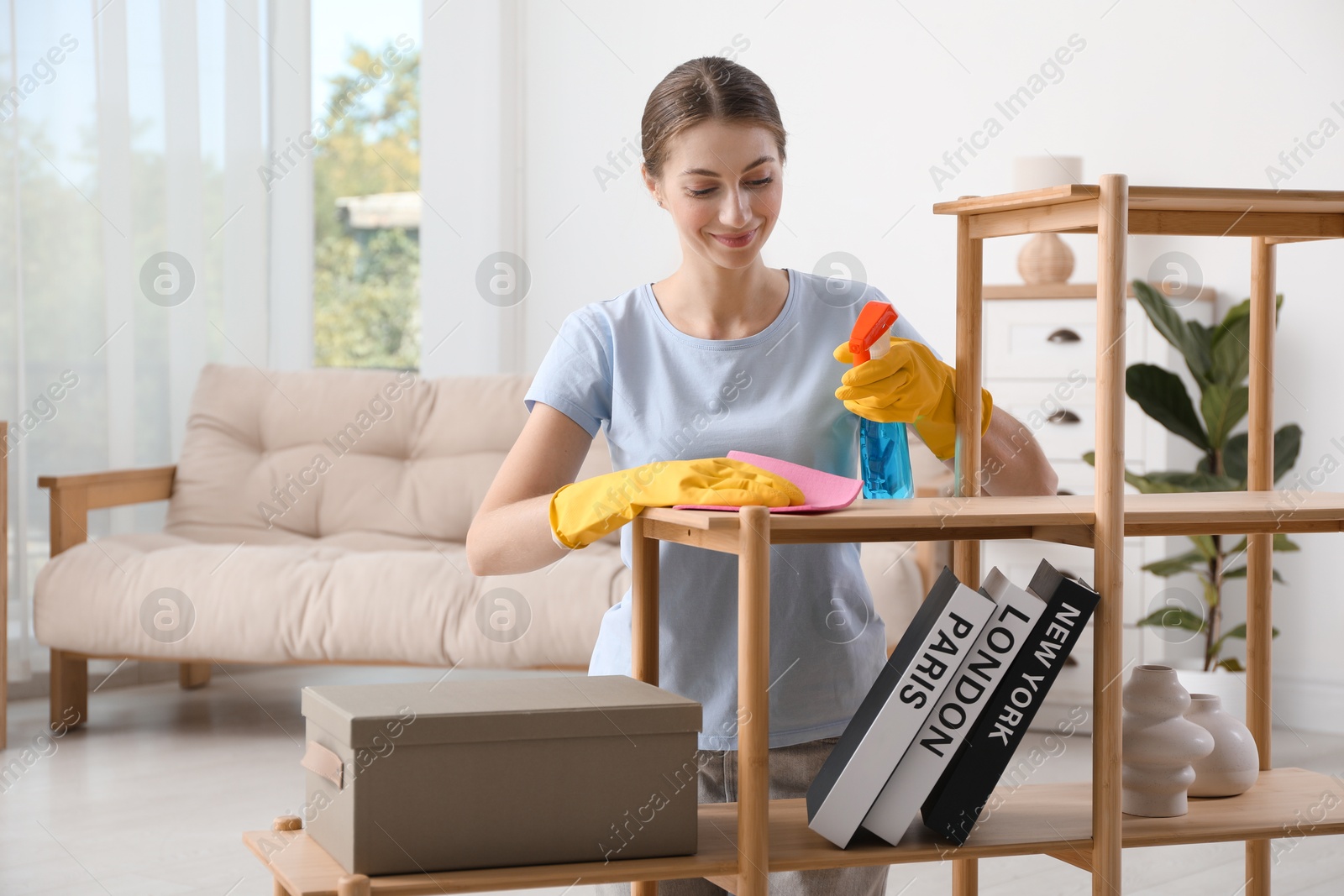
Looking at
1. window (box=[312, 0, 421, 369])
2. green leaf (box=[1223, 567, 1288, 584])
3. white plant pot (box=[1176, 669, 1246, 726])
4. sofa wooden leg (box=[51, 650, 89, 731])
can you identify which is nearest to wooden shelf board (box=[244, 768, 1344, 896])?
white plant pot (box=[1176, 669, 1246, 726])

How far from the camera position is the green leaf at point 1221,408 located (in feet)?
10.2

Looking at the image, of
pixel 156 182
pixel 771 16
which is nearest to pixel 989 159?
pixel 771 16

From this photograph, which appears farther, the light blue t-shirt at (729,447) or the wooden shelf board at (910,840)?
the light blue t-shirt at (729,447)

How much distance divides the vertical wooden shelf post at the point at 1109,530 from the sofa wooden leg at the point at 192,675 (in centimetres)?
323

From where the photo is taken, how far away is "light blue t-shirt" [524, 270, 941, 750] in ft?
4.03

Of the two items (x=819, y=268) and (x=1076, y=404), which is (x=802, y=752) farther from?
(x=819, y=268)

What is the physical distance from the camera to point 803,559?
1251mm

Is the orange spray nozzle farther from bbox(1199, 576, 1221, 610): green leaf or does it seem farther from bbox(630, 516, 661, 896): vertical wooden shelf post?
bbox(1199, 576, 1221, 610): green leaf

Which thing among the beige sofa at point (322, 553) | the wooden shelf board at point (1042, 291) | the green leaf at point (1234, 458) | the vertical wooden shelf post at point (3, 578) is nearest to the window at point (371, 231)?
the beige sofa at point (322, 553)

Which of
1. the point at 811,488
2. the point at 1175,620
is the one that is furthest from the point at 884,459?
the point at 1175,620

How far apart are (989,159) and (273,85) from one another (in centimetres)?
218

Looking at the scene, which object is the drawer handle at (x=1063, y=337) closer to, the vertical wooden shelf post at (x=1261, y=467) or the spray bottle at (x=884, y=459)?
the vertical wooden shelf post at (x=1261, y=467)

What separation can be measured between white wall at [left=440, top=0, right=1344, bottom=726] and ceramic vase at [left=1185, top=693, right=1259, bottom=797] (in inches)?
98.3

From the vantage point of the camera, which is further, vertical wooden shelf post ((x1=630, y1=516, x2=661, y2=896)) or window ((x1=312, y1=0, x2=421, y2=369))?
window ((x1=312, y1=0, x2=421, y2=369))
